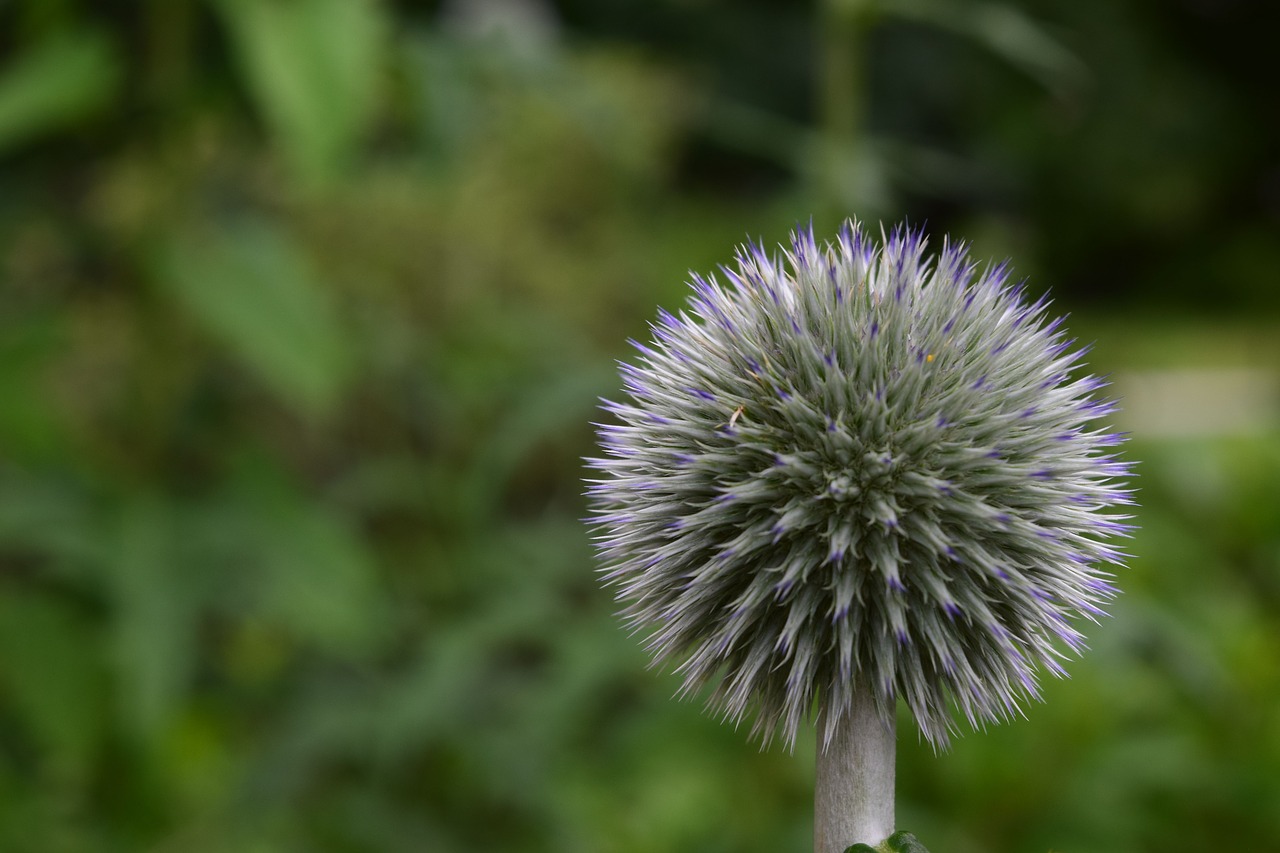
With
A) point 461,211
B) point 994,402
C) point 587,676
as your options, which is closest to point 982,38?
point 587,676

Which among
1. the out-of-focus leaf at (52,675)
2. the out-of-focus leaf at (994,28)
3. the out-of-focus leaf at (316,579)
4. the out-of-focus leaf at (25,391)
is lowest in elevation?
the out-of-focus leaf at (52,675)

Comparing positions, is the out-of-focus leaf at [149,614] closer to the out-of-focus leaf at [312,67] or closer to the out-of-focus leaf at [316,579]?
the out-of-focus leaf at [316,579]

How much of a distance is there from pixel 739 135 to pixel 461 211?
113 inches

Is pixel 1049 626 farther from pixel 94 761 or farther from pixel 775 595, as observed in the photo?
pixel 94 761

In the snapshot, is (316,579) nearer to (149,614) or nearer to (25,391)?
(149,614)

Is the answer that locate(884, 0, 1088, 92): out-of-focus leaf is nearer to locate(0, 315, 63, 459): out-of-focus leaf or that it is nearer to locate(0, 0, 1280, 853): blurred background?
locate(0, 0, 1280, 853): blurred background

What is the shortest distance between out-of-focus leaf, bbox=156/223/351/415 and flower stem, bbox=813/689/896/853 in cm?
172

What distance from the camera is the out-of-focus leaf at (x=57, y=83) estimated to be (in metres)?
2.05

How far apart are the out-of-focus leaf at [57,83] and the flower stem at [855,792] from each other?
1930 millimetres

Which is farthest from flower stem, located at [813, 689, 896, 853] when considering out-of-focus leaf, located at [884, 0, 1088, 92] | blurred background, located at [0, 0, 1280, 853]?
out-of-focus leaf, located at [884, 0, 1088, 92]

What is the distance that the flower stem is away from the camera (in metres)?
0.65

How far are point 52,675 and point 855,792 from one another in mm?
2049

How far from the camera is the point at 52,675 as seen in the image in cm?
226

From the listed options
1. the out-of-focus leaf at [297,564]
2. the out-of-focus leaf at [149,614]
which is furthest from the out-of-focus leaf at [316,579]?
the out-of-focus leaf at [149,614]
